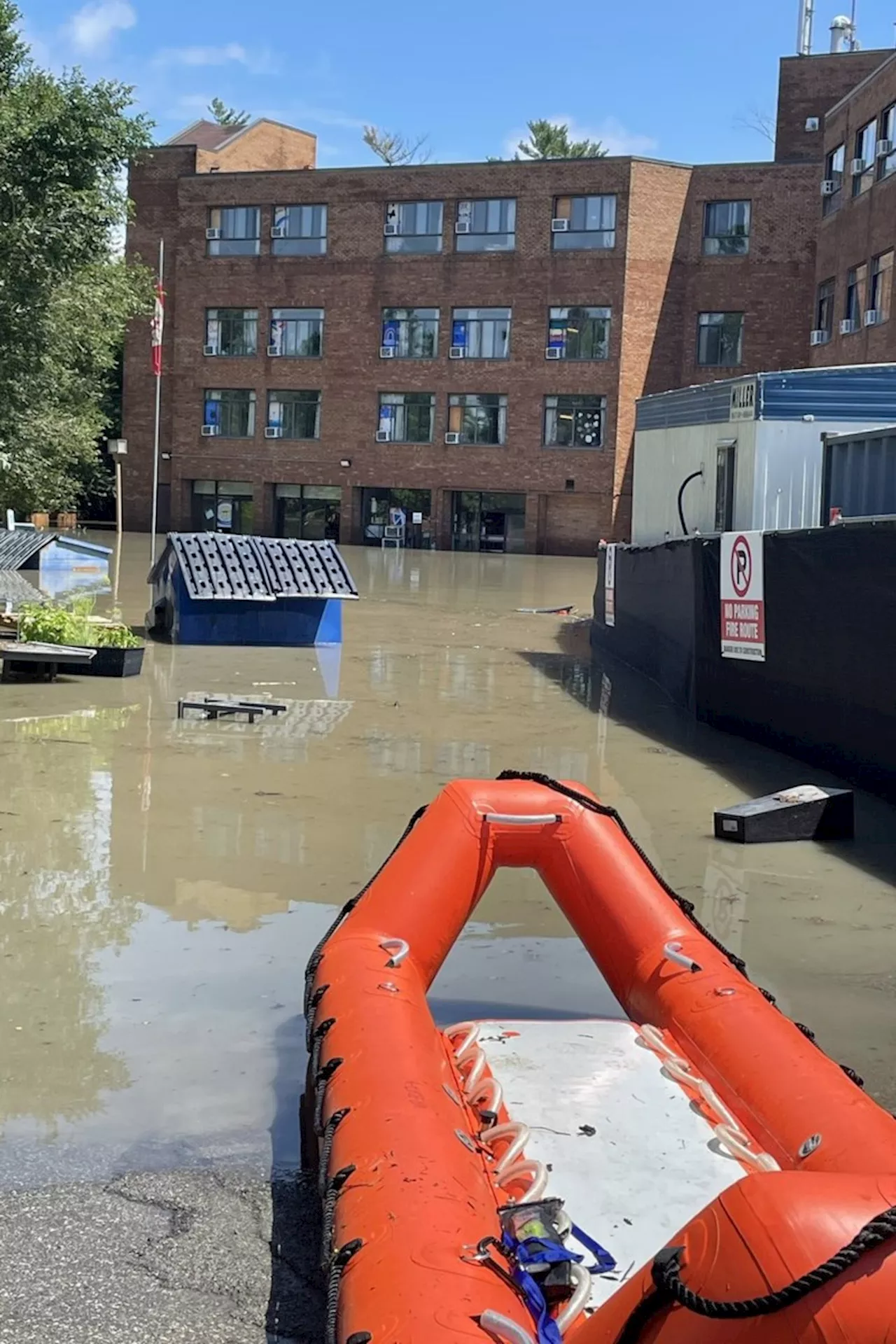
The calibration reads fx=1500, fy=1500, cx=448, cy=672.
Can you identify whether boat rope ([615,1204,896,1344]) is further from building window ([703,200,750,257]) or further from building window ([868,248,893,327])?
building window ([703,200,750,257])

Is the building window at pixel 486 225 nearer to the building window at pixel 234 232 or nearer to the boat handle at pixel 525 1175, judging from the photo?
the building window at pixel 234 232

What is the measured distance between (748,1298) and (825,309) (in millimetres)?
44586

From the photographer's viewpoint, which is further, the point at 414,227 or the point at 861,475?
the point at 414,227

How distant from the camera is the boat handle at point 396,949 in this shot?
4.91 m

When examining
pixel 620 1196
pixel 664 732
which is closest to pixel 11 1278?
pixel 620 1196

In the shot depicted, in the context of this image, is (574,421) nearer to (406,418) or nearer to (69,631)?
(406,418)

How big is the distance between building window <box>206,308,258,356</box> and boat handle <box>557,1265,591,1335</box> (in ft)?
172

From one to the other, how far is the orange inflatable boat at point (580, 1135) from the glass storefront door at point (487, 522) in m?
45.6

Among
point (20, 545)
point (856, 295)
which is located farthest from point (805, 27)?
point (20, 545)

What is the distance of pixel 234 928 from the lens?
6988 mm

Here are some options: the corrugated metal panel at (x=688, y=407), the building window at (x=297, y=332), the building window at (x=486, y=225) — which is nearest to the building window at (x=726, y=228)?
the building window at (x=486, y=225)

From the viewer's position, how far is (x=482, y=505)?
2035 inches

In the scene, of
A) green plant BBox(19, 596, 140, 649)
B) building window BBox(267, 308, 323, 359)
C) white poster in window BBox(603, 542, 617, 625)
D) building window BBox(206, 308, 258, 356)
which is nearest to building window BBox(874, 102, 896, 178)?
building window BBox(267, 308, 323, 359)

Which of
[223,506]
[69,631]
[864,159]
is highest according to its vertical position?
[864,159]
